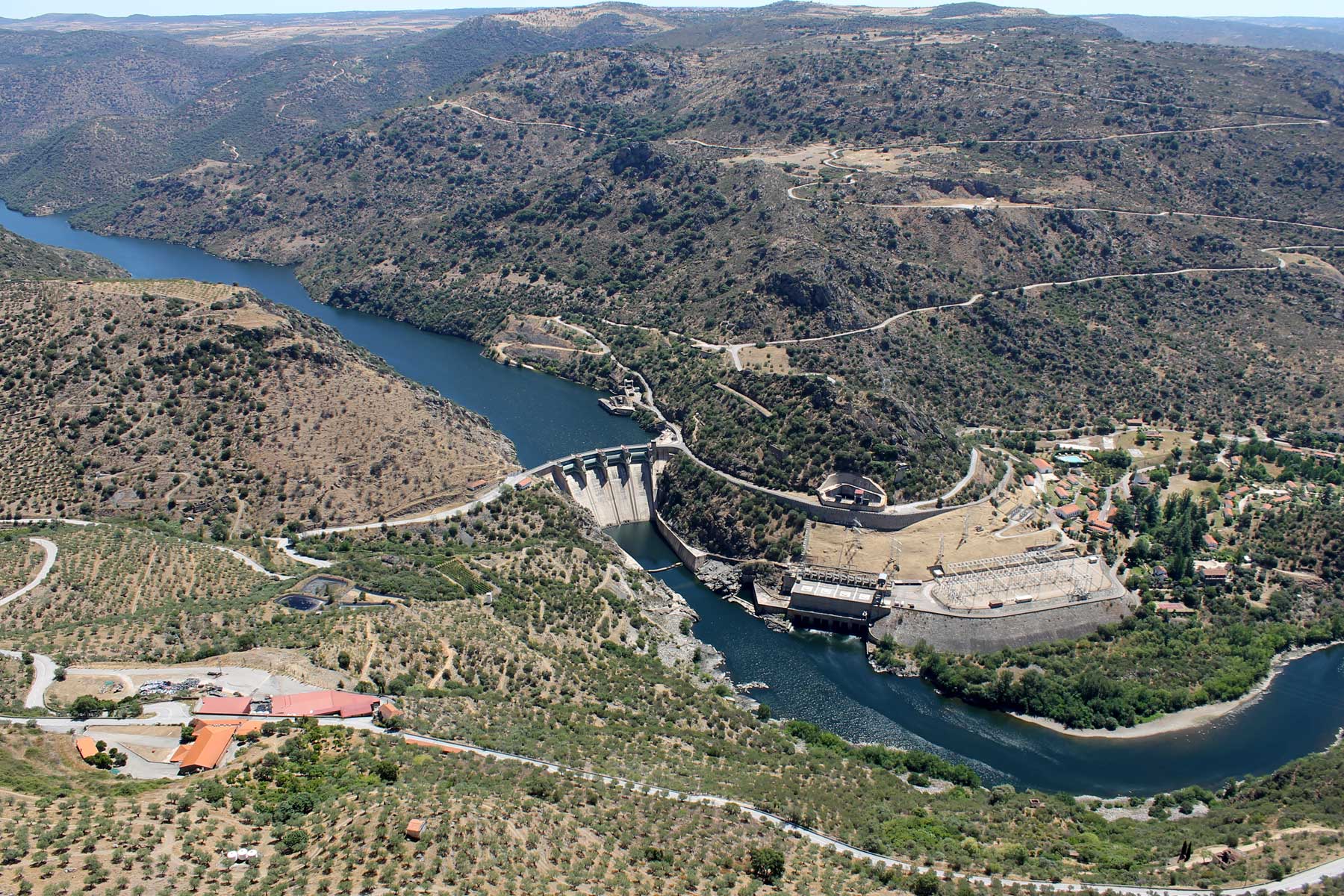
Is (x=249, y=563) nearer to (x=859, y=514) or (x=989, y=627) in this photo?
(x=859, y=514)

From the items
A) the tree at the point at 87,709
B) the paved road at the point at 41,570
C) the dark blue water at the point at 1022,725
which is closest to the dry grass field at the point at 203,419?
the paved road at the point at 41,570

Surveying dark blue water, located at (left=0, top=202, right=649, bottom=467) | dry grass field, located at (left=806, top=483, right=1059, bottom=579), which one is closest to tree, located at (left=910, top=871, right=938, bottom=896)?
dry grass field, located at (left=806, top=483, right=1059, bottom=579)

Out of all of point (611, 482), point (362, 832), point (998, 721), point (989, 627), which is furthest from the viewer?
point (611, 482)

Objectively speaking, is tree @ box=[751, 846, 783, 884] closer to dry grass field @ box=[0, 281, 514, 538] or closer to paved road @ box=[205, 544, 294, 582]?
paved road @ box=[205, 544, 294, 582]

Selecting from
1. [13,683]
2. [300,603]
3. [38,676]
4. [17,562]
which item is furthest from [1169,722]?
[17,562]

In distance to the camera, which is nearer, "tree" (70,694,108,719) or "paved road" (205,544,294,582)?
"tree" (70,694,108,719)

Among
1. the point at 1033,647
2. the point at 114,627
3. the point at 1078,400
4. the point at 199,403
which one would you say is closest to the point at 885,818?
the point at 1033,647

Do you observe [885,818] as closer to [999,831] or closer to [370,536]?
[999,831]
